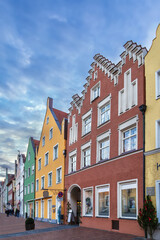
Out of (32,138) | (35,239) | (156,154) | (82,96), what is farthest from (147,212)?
(32,138)

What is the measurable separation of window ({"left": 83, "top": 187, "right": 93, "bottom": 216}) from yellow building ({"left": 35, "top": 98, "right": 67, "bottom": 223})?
2.90 metres

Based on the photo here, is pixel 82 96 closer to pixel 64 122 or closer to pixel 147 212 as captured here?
pixel 64 122

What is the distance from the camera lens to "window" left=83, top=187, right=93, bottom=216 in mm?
22808

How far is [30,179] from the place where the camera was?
46406 millimetres

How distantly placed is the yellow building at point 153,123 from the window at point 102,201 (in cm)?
516

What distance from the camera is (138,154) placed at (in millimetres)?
16812

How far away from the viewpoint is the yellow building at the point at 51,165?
3031 cm

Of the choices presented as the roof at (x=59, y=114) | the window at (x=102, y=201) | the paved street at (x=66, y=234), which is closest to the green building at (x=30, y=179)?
the roof at (x=59, y=114)

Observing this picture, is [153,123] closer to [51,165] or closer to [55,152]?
[55,152]

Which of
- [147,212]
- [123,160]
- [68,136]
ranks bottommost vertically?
[147,212]

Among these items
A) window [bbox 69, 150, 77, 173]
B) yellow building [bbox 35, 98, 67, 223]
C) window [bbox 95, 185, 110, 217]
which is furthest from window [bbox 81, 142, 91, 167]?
yellow building [bbox 35, 98, 67, 223]

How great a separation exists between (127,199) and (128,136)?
375 cm

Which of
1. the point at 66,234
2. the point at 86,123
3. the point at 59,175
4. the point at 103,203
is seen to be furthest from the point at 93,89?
the point at 66,234

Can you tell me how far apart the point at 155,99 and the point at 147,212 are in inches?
226
